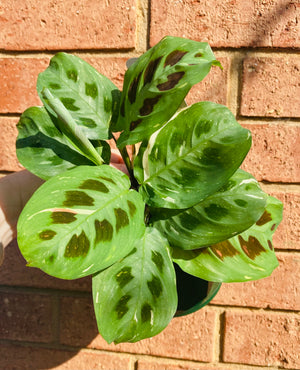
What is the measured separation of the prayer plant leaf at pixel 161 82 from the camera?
359 mm

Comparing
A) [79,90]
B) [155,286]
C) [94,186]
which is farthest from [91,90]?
[155,286]

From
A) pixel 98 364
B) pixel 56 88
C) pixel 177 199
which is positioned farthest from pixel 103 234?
pixel 98 364

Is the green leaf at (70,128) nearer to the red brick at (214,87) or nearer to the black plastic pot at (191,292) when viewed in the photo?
the black plastic pot at (191,292)

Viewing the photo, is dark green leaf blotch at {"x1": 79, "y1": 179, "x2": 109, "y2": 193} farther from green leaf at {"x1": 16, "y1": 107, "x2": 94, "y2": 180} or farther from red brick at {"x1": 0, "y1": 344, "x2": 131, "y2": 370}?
red brick at {"x1": 0, "y1": 344, "x2": 131, "y2": 370}

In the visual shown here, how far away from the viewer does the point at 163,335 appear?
0.76 meters

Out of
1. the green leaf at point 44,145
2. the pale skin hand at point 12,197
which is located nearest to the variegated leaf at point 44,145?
the green leaf at point 44,145

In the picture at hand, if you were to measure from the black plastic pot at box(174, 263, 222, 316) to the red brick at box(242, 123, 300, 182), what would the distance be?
0.88ft

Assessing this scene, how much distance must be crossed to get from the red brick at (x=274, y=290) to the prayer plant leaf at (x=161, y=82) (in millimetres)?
444

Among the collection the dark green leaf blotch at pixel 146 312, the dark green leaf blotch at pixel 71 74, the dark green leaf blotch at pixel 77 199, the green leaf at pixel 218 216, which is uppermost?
the dark green leaf blotch at pixel 71 74

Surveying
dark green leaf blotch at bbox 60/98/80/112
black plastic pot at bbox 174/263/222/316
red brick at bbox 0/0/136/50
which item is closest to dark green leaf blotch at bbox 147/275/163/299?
black plastic pot at bbox 174/263/222/316

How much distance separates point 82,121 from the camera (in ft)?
1.40

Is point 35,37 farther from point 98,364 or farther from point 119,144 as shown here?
A: point 98,364

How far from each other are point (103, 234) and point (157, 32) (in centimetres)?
46

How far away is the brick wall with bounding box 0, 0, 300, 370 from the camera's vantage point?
2.15ft
